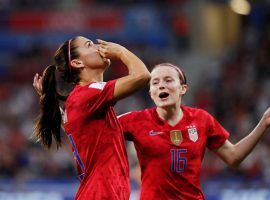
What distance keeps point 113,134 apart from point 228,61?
11.5 m

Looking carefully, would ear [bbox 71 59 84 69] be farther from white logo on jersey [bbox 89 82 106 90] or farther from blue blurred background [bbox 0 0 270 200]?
blue blurred background [bbox 0 0 270 200]

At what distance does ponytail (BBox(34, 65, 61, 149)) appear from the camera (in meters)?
5.59

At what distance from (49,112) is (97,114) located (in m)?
0.51

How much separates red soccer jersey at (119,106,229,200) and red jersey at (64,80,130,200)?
0.51 metres

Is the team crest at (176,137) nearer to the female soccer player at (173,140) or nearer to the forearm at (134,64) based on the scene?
the female soccer player at (173,140)

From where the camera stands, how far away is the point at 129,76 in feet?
16.8

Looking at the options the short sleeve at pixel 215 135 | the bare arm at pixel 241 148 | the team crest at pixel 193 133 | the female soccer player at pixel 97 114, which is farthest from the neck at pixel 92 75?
the bare arm at pixel 241 148

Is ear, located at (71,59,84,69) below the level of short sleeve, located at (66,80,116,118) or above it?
above

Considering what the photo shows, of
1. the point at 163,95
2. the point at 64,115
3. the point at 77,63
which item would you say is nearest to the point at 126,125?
the point at 163,95

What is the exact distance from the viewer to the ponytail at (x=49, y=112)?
559cm

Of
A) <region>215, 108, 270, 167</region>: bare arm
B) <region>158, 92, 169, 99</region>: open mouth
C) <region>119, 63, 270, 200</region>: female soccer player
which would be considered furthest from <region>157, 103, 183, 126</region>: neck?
<region>215, 108, 270, 167</region>: bare arm

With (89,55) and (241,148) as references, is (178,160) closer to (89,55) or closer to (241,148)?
(241,148)

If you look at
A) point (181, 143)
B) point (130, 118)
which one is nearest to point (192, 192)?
point (181, 143)

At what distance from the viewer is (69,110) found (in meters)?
5.30
